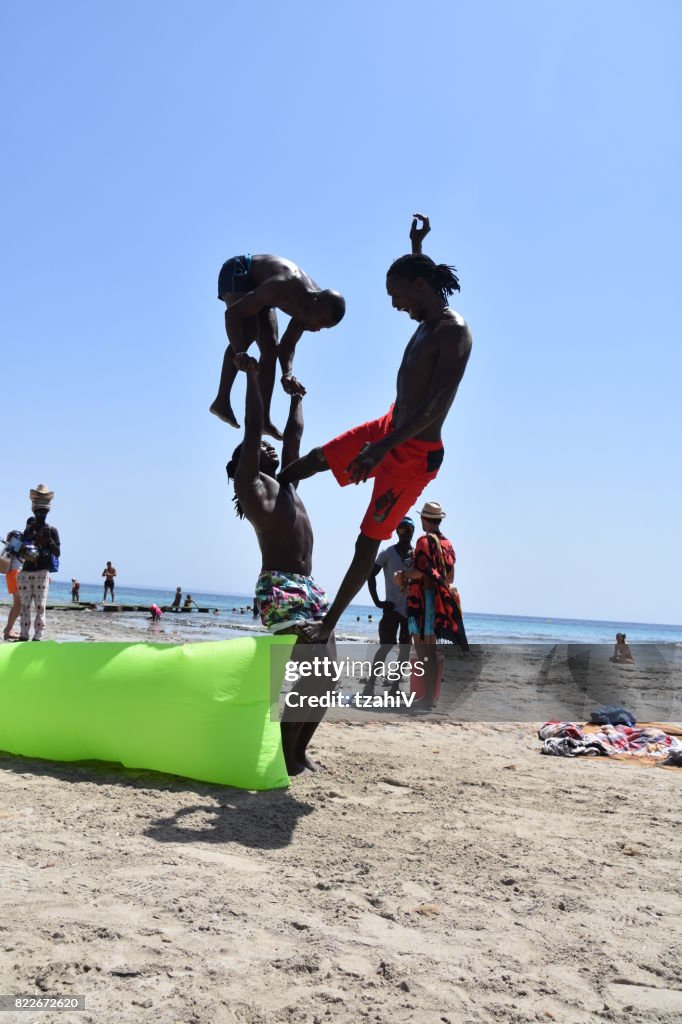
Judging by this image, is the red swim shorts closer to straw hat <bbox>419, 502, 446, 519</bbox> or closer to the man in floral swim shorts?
the man in floral swim shorts

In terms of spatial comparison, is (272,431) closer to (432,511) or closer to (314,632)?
(314,632)

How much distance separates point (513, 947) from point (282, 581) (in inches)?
89.3

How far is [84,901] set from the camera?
7.61ft

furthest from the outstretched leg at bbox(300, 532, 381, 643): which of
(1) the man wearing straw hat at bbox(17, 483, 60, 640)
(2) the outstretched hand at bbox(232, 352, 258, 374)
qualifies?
(1) the man wearing straw hat at bbox(17, 483, 60, 640)

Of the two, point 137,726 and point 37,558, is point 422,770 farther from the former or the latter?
point 37,558

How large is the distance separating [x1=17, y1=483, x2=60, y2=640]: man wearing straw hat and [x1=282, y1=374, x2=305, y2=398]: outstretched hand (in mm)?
4601

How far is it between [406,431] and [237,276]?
1.47m

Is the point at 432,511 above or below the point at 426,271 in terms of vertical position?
below

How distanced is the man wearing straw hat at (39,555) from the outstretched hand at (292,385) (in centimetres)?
460

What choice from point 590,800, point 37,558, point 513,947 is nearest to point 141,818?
point 513,947

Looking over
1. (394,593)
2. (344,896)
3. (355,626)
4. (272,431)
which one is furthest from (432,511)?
(355,626)

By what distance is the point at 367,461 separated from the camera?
3836 mm

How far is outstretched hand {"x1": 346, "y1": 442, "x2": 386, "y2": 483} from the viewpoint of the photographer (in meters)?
3.84

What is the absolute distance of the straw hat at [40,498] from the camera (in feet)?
26.9
